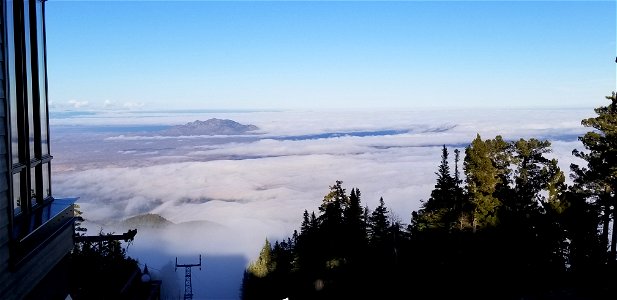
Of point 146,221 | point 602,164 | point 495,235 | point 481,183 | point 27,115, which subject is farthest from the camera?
point 146,221

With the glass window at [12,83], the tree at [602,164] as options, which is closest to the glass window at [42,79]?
the glass window at [12,83]

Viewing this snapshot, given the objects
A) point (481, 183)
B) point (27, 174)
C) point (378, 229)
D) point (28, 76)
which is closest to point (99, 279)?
point (27, 174)

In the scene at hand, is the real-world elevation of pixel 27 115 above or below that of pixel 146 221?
above

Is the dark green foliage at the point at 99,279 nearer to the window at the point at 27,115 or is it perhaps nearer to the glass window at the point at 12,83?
the window at the point at 27,115

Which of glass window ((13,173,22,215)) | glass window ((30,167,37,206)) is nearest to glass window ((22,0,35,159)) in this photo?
glass window ((30,167,37,206))

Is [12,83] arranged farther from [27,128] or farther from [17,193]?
A: [17,193]

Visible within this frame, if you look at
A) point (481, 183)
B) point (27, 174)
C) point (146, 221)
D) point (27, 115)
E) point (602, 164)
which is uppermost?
point (27, 115)

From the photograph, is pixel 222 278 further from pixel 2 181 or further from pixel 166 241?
pixel 2 181

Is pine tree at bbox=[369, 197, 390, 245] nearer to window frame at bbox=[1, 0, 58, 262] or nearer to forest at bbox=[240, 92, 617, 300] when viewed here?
forest at bbox=[240, 92, 617, 300]

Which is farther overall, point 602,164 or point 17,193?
point 602,164
